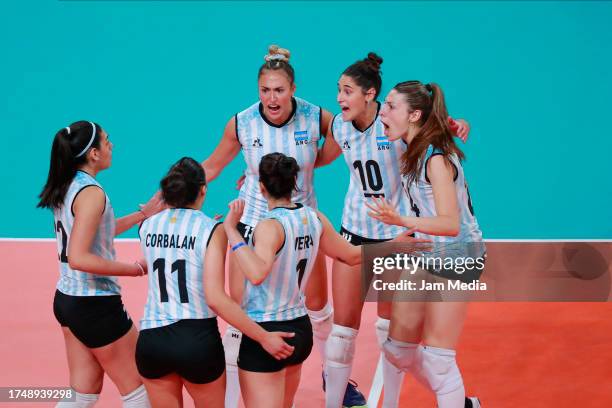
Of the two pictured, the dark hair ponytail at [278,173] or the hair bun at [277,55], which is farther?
the hair bun at [277,55]

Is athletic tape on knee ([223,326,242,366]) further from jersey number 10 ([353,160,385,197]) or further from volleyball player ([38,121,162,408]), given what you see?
jersey number 10 ([353,160,385,197])

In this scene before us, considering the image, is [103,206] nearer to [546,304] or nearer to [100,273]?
[100,273]

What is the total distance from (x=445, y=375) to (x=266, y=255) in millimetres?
1399

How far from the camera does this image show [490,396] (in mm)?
6008

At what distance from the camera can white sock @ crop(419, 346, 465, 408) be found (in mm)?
4895

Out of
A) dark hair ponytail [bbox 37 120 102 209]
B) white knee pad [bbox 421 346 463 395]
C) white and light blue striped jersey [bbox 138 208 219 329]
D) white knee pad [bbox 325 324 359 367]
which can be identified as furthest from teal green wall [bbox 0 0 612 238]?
white and light blue striped jersey [bbox 138 208 219 329]

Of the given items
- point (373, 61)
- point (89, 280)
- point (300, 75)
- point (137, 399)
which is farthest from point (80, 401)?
point (300, 75)

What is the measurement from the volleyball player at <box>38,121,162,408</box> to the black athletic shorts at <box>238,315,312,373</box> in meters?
0.74

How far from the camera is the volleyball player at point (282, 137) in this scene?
18.4ft

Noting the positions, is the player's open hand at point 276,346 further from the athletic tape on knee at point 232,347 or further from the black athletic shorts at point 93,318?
the athletic tape on knee at point 232,347

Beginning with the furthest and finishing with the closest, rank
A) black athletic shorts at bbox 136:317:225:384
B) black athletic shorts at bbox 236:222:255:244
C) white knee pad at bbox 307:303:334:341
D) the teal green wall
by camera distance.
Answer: the teal green wall
white knee pad at bbox 307:303:334:341
black athletic shorts at bbox 236:222:255:244
black athletic shorts at bbox 136:317:225:384

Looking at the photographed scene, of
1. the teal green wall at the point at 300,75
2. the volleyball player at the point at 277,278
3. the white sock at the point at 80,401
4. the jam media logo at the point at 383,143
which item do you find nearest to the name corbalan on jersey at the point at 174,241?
the volleyball player at the point at 277,278

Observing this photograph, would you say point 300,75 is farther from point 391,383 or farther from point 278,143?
point 391,383

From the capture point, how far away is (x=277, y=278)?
431cm
